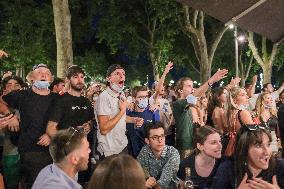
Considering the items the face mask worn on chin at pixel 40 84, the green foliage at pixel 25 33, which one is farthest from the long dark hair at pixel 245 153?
the green foliage at pixel 25 33

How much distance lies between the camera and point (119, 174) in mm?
2770

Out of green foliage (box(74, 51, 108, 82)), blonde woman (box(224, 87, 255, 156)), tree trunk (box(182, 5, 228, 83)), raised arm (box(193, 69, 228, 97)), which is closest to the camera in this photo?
blonde woman (box(224, 87, 255, 156))

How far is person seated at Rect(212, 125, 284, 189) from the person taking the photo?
4098 millimetres

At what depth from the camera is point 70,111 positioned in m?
6.58

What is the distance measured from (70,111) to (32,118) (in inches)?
20.5

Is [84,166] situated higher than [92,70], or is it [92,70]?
[92,70]

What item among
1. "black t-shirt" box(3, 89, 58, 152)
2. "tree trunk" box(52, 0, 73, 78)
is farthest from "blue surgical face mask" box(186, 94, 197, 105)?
"tree trunk" box(52, 0, 73, 78)

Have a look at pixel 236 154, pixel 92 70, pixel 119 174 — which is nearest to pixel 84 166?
pixel 236 154

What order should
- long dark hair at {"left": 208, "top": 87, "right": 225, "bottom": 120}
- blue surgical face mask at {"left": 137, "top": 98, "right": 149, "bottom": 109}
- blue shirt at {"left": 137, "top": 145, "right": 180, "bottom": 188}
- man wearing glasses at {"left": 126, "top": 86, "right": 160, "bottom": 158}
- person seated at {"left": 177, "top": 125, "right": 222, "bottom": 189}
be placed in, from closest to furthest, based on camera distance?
person seated at {"left": 177, "top": 125, "right": 222, "bottom": 189} → blue shirt at {"left": 137, "top": 145, "right": 180, "bottom": 188} → long dark hair at {"left": 208, "top": 87, "right": 225, "bottom": 120} → man wearing glasses at {"left": 126, "top": 86, "right": 160, "bottom": 158} → blue surgical face mask at {"left": 137, "top": 98, "right": 149, "bottom": 109}

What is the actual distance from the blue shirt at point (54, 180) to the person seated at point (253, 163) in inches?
53.8

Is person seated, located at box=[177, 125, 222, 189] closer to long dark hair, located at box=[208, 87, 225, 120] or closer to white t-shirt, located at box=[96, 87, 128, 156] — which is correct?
white t-shirt, located at box=[96, 87, 128, 156]

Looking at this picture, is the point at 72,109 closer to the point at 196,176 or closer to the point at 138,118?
the point at 138,118

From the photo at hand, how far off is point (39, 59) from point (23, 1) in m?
5.79

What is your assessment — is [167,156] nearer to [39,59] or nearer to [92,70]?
[39,59]
